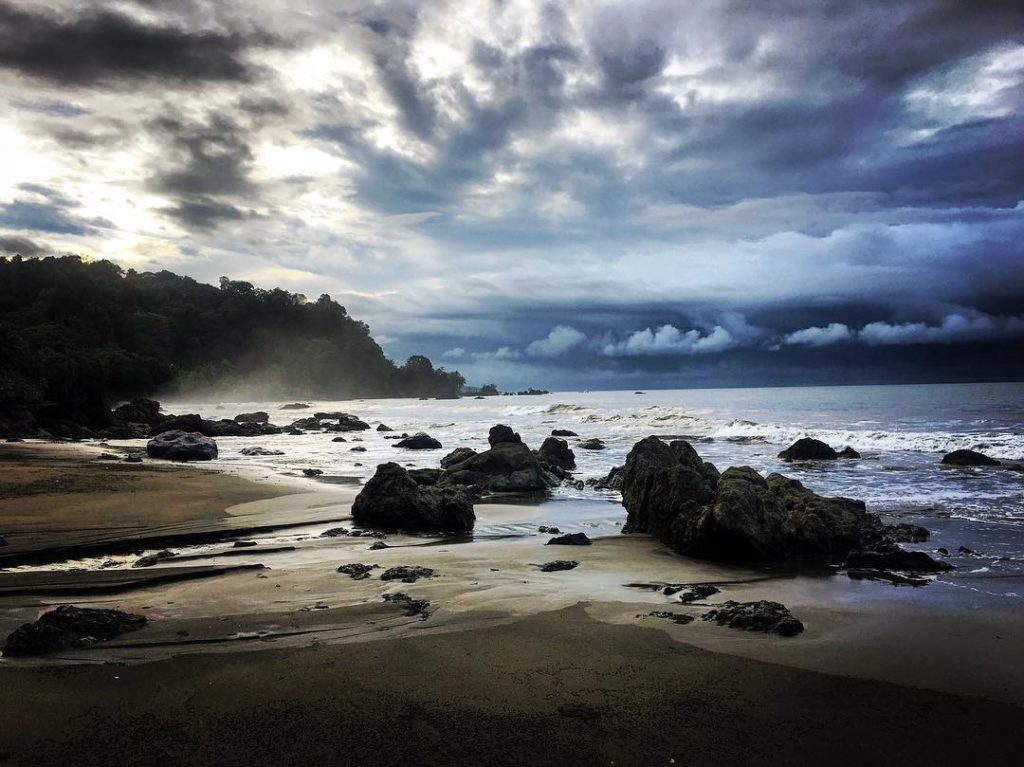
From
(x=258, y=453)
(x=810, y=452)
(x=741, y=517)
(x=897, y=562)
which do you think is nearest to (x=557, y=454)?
(x=810, y=452)

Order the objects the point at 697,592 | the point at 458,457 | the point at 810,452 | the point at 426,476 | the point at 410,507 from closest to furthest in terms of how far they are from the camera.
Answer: the point at 697,592 → the point at 410,507 → the point at 426,476 → the point at 458,457 → the point at 810,452

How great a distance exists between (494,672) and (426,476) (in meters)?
11.4

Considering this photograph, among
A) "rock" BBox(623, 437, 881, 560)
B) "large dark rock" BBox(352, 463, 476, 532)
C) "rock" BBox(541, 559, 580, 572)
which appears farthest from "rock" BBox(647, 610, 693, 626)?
"large dark rock" BBox(352, 463, 476, 532)

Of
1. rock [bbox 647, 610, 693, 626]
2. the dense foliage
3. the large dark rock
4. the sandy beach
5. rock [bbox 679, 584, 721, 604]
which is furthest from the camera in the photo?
the dense foliage

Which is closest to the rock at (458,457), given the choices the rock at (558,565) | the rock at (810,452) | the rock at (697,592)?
the rock at (558,565)

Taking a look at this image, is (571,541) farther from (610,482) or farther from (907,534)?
(610,482)

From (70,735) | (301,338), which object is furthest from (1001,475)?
(301,338)

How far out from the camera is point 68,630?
15.0 ft

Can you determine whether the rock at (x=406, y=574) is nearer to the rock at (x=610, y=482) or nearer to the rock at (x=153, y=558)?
the rock at (x=153, y=558)

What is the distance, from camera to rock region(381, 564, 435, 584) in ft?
22.0

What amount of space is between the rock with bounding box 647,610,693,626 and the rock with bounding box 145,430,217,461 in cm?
2031

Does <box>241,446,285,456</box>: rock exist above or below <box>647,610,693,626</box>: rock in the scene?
below

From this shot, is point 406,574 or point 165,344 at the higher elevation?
point 165,344

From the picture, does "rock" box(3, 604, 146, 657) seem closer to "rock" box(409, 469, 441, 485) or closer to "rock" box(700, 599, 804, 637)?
"rock" box(700, 599, 804, 637)
